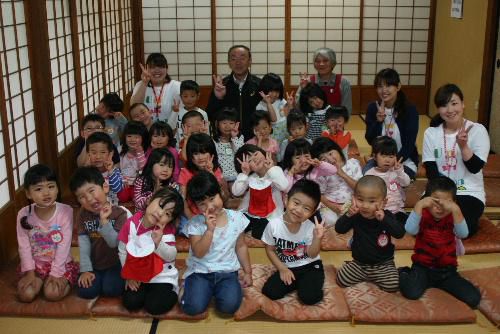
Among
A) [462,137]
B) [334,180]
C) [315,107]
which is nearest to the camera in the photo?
[462,137]

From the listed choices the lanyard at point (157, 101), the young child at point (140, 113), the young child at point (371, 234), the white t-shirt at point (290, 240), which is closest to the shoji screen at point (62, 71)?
the young child at point (140, 113)

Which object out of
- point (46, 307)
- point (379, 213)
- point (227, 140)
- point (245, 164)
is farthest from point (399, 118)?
point (46, 307)

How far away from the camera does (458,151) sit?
4523mm

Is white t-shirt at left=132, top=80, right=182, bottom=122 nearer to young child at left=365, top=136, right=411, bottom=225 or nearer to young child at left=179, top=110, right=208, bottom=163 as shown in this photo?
young child at left=179, top=110, right=208, bottom=163

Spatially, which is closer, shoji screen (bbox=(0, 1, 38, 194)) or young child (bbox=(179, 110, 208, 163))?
shoji screen (bbox=(0, 1, 38, 194))

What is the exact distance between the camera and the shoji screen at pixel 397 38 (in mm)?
8977

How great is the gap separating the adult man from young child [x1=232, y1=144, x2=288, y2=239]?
170 cm

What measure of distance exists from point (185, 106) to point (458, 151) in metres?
2.69

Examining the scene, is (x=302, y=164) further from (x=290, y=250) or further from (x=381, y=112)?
(x=381, y=112)

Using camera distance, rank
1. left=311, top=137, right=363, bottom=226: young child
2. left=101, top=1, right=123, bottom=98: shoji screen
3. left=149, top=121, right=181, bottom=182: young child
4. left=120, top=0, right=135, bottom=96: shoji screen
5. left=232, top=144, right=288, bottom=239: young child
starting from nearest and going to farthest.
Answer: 1. left=232, top=144, right=288, bottom=239: young child
2. left=311, top=137, right=363, bottom=226: young child
3. left=149, top=121, right=181, bottom=182: young child
4. left=101, top=1, right=123, bottom=98: shoji screen
5. left=120, top=0, right=135, bottom=96: shoji screen

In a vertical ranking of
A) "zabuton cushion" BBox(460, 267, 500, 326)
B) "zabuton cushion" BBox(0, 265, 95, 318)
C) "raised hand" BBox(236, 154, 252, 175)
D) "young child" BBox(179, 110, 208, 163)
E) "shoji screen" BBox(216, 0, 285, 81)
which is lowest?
"zabuton cushion" BBox(0, 265, 95, 318)

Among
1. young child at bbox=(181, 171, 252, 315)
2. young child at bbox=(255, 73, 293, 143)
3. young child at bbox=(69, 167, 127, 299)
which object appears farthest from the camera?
young child at bbox=(255, 73, 293, 143)

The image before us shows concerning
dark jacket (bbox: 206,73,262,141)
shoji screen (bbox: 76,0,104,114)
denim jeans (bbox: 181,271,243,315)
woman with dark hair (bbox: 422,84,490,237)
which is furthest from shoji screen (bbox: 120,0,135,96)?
denim jeans (bbox: 181,271,243,315)

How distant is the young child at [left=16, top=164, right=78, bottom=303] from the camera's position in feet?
11.7
